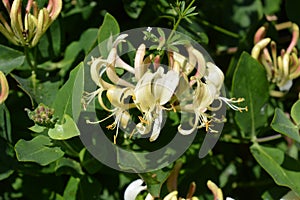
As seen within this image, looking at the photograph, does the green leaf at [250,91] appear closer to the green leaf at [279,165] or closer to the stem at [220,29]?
the green leaf at [279,165]

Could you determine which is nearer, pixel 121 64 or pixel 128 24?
pixel 121 64

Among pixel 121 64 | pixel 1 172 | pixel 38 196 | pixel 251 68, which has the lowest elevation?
pixel 38 196

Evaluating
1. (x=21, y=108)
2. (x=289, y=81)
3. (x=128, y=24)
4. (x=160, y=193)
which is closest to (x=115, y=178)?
(x=160, y=193)

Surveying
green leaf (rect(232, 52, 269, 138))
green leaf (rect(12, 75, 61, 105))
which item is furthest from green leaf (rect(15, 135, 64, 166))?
green leaf (rect(232, 52, 269, 138))

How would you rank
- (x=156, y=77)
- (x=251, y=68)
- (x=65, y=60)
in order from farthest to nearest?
(x=65, y=60) → (x=251, y=68) → (x=156, y=77)

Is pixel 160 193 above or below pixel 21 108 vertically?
below

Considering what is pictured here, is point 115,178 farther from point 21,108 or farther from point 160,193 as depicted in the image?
point 21,108

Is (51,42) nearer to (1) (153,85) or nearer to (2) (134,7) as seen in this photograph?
(2) (134,7)

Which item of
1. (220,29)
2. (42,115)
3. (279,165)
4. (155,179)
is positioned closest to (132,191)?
(155,179)
